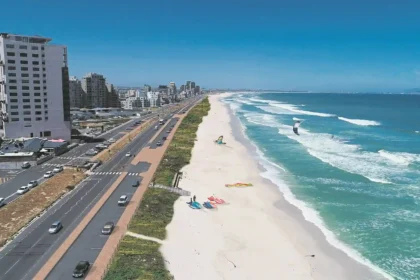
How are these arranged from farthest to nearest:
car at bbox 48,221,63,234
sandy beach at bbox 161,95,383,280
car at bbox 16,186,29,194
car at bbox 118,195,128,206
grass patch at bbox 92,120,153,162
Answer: grass patch at bbox 92,120,153,162, car at bbox 16,186,29,194, car at bbox 118,195,128,206, car at bbox 48,221,63,234, sandy beach at bbox 161,95,383,280

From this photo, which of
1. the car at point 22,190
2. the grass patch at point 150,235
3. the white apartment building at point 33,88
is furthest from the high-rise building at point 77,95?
the car at point 22,190

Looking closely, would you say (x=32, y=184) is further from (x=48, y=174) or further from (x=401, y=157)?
(x=401, y=157)

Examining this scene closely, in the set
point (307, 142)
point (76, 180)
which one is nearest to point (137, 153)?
point (76, 180)

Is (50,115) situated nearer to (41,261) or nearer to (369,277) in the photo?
(41,261)

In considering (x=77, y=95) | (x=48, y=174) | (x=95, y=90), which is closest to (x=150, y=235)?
(x=48, y=174)

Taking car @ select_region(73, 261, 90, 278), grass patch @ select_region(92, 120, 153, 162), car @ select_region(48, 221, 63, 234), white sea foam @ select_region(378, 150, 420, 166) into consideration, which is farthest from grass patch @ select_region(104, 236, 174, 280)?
white sea foam @ select_region(378, 150, 420, 166)

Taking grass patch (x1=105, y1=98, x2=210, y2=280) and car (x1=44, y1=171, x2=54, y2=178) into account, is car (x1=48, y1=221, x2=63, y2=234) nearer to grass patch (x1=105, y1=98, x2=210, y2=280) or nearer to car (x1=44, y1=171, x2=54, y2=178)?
grass patch (x1=105, y1=98, x2=210, y2=280)

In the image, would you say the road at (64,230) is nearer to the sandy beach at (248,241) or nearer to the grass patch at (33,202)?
the grass patch at (33,202)
